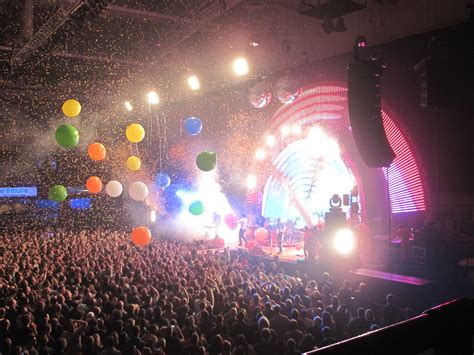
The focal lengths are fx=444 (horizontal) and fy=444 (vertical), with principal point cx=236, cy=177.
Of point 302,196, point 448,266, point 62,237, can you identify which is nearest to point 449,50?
point 448,266

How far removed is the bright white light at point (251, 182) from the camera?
15.8 m

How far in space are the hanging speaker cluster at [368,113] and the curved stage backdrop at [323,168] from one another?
338cm

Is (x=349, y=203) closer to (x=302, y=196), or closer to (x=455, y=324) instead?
(x=302, y=196)

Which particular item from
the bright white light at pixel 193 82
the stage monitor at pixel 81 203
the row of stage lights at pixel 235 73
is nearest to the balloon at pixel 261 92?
the row of stage lights at pixel 235 73

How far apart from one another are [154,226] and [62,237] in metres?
5.38

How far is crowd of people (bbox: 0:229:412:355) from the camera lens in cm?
425

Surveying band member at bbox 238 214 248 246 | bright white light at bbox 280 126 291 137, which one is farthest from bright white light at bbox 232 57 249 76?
band member at bbox 238 214 248 246

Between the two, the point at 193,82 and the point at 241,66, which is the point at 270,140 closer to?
the point at 193,82

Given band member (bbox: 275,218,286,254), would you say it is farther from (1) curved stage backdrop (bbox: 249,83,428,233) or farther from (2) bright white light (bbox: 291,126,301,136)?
(2) bright white light (bbox: 291,126,301,136)

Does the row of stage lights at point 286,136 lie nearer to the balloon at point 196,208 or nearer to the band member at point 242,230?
the band member at point 242,230

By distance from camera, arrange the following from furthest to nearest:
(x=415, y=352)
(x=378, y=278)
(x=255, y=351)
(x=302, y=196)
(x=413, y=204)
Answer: (x=302, y=196)
(x=413, y=204)
(x=378, y=278)
(x=255, y=351)
(x=415, y=352)

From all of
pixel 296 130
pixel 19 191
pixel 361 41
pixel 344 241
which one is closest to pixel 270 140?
pixel 296 130

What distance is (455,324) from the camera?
1.09 metres

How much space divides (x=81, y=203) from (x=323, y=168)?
35.5 ft
